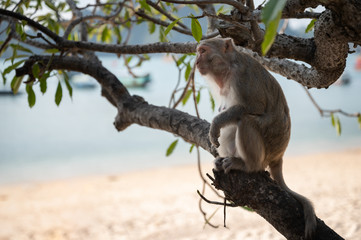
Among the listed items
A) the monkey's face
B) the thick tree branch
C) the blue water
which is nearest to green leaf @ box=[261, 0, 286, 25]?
the thick tree branch

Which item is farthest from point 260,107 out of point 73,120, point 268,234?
point 73,120

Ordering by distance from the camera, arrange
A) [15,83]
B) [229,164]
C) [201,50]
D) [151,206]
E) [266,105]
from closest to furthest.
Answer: [229,164], [266,105], [201,50], [15,83], [151,206]

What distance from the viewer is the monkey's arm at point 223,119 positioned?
95.0 inches

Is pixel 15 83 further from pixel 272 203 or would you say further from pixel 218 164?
pixel 272 203

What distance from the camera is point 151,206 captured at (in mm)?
8750

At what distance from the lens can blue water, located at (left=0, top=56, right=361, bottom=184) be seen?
14.2m

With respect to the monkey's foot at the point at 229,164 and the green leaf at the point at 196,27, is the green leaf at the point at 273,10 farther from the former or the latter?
the monkey's foot at the point at 229,164

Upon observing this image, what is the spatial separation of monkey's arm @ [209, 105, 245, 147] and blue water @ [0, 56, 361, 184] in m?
8.13

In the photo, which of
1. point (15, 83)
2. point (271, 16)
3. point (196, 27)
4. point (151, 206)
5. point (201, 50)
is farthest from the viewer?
point (151, 206)

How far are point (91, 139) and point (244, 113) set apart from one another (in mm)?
16743

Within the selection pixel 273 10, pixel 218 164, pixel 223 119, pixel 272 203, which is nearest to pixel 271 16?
pixel 273 10

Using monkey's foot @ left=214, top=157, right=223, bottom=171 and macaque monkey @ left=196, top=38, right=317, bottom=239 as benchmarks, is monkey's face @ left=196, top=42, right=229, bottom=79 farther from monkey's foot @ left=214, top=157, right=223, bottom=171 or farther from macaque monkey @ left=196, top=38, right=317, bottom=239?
monkey's foot @ left=214, top=157, right=223, bottom=171

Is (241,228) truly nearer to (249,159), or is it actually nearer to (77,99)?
(249,159)

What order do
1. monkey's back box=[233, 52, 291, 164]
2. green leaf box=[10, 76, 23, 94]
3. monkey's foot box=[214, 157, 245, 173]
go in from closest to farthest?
monkey's foot box=[214, 157, 245, 173] < monkey's back box=[233, 52, 291, 164] < green leaf box=[10, 76, 23, 94]
